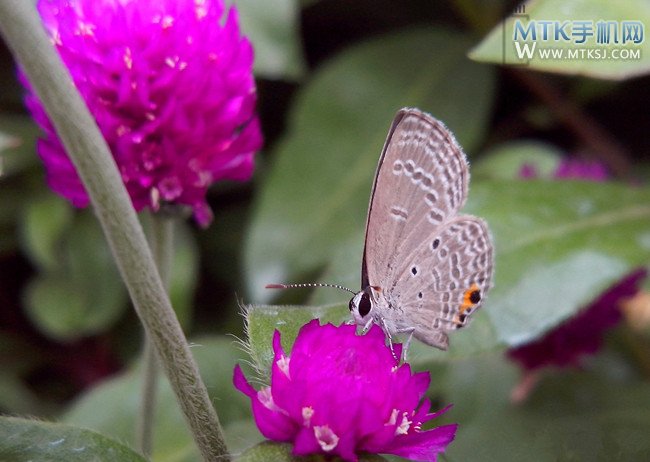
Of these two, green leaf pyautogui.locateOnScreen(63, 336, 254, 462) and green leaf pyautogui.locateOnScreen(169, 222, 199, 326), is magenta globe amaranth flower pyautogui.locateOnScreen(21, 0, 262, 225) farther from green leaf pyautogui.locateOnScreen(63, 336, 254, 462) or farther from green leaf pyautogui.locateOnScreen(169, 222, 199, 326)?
green leaf pyautogui.locateOnScreen(169, 222, 199, 326)

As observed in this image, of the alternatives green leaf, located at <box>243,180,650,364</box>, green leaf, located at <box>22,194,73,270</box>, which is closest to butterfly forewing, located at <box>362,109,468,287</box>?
green leaf, located at <box>243,180,650,364</box>

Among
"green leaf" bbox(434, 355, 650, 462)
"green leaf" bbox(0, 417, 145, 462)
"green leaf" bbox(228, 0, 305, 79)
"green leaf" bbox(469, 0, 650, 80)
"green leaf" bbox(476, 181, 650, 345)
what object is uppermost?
"green leaf" bbox(469, 0, 650, 80)

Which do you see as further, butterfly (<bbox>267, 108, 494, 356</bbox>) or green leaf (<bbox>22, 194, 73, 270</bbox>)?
green leaf (<bbox>22, 194, 73, 270</bbox>)

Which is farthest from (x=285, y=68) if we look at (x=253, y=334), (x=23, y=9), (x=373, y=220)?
(x=23, y=9)

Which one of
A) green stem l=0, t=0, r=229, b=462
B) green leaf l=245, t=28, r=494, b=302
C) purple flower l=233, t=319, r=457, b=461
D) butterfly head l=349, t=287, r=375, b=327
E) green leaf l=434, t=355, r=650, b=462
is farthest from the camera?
green leaf l=245, t=28, r=494, b=302

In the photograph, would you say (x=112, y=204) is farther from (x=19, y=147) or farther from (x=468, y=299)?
(x=19, y=147)

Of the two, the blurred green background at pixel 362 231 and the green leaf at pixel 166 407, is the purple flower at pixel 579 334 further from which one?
the green leaf at pixel 166 407

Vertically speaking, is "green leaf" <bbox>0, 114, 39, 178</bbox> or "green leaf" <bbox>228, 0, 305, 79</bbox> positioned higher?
"green leaf" <bbox>228, 0, 305, 79</bbox>
